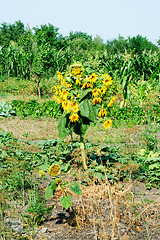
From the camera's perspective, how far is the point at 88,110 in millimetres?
3379

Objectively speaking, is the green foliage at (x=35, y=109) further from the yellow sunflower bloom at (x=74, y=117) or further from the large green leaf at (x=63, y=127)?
the yellow sunflower bloom at (x=74, y=117)

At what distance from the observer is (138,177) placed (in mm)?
3701

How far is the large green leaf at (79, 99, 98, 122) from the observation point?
3366 millimetres

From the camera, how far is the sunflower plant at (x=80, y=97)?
3.37 metres

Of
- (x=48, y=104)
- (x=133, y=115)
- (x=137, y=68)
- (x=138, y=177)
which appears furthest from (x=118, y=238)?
(x=137, y=68)

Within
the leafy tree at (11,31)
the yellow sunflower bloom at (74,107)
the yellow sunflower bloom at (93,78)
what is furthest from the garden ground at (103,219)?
the leafy tree at (11,31)

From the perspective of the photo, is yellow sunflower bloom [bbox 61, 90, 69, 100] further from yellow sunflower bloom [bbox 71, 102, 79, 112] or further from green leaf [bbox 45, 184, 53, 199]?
green leaf [bbox 45, 184, 53, 199]

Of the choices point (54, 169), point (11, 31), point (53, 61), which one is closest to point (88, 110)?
point (54, 169)

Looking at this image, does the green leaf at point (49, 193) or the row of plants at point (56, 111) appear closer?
the green leaf at point (49, 193)

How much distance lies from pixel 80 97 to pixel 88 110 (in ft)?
0.64

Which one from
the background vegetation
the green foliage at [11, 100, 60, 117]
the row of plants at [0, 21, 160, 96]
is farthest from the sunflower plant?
the row of plants at [0, 21, 160, 96]

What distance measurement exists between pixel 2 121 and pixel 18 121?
0.47m

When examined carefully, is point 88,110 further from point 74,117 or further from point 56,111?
point 56,111

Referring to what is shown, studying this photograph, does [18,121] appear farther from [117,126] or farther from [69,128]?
[69,128]
